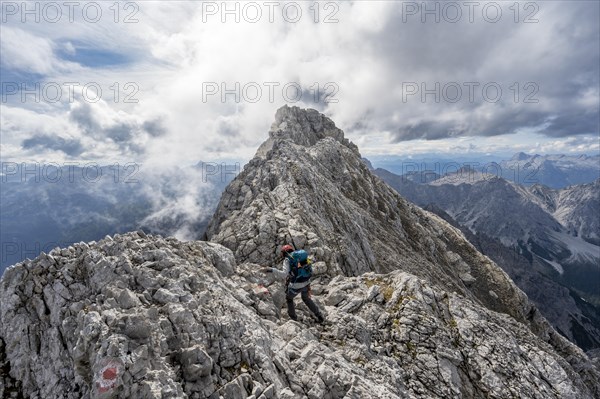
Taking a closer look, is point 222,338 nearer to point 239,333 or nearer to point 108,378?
point 239,333

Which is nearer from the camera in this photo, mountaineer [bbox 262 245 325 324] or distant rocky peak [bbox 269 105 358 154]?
mountaineer [bbox 262 245 325 324]

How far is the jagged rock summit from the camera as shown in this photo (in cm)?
1616

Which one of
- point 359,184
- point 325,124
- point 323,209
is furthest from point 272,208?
point 325,124

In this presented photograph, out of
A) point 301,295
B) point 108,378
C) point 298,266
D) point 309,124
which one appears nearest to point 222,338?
point 108,378

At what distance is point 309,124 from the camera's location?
116 metres

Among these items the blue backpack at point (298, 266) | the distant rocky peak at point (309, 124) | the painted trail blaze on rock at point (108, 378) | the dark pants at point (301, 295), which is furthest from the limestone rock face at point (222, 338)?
the distant rocky peak at point (309, 124)

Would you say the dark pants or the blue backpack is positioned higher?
the blue backpack

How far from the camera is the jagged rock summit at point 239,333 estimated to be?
1616 cm

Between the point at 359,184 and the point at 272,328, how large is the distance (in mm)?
60194

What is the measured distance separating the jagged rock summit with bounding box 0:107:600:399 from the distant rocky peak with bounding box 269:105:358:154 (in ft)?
231

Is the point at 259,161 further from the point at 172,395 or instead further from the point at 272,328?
the point at 172,395

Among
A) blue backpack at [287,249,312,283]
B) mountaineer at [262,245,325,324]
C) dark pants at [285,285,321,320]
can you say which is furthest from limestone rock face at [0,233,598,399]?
blue backpack at [287,249,312,283]

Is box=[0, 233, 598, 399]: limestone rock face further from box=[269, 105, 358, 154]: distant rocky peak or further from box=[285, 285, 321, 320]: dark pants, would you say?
box=[269, 105, 358, 154]: distant rocky peak

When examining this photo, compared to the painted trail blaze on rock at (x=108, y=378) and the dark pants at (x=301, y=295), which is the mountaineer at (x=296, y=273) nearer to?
the dark pants at (x=301, y=295)
